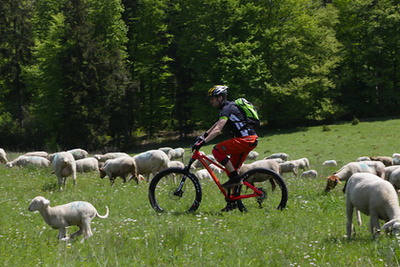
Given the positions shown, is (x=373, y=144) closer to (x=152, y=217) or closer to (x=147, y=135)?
(x=147, y=135)

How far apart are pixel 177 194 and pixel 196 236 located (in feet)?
6.87

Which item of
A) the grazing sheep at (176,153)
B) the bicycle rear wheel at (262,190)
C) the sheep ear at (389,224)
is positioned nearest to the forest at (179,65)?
the grazing sheep at (176,153)

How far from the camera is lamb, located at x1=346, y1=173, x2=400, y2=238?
6.95 metres

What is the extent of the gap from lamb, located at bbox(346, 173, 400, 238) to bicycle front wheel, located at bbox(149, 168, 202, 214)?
2.93 metres

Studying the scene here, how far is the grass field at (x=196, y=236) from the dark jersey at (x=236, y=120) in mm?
1580

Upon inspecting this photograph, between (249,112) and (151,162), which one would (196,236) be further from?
(151,162)

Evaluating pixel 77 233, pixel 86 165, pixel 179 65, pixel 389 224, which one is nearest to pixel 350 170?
pixel 389 224

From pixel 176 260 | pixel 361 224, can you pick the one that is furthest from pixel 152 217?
pixel 361 224

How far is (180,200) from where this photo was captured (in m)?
9.35

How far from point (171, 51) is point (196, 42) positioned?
5.91 metres

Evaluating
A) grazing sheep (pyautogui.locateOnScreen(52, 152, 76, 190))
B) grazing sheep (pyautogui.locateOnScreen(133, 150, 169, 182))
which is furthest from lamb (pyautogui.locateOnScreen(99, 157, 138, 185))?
grazing sheep (pyautogui.locateOnScreen(52, 152, 76, 190))

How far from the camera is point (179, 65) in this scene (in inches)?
2133

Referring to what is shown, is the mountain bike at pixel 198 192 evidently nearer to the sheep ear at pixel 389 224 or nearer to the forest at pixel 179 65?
the sheep ear at pixel 389 224

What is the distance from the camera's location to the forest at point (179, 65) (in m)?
49.0
